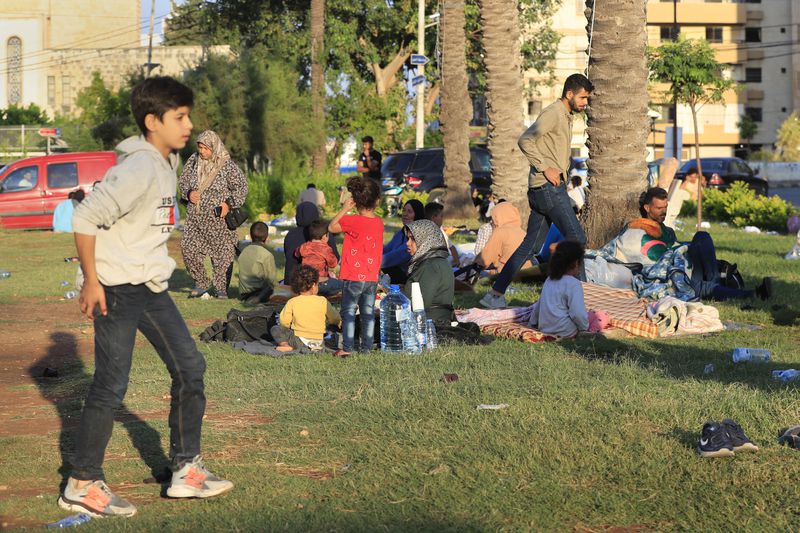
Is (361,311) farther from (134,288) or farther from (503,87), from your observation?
(503,87)

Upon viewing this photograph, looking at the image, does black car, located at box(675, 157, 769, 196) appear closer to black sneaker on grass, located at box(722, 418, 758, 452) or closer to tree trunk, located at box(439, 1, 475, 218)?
tree trunk, located at box(439, 1, 475, 218)

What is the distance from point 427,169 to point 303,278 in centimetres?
1941

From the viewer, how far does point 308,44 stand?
165 ft

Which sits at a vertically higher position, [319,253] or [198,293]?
[319,253]

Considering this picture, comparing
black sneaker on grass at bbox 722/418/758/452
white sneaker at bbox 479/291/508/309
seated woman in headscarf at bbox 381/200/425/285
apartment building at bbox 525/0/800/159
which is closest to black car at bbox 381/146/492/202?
seated woman in headscarf at bbox 381/200/425/285

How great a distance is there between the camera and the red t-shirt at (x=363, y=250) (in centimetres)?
955

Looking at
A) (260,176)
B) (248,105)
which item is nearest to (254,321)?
(260,176)

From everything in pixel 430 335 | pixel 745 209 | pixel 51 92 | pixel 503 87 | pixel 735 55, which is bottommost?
pixel 430 335

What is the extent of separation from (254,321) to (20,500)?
4914mm

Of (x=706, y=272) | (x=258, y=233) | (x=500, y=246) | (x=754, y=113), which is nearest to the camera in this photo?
(x=706, y=272)

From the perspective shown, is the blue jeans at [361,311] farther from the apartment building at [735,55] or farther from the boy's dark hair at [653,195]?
the apartment building at [735,55]

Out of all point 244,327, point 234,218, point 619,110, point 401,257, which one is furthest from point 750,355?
point 234,218

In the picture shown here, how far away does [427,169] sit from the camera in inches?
1148

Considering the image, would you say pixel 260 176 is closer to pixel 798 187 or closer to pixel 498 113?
pixel 498 113
